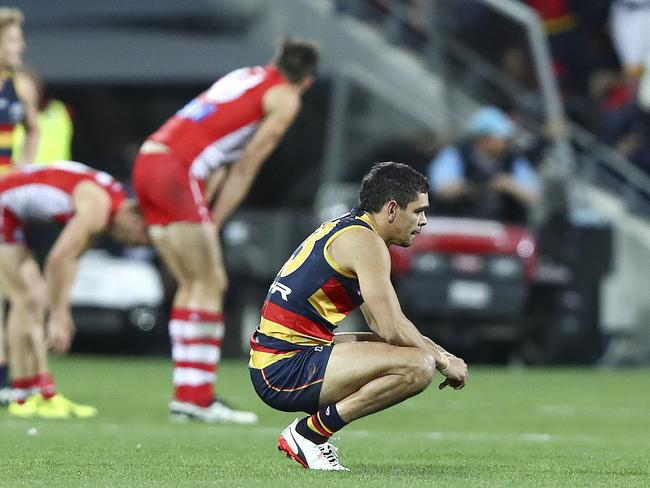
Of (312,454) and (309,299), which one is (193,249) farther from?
(312,454)

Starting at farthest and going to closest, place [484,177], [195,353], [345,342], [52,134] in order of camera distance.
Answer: [484,177] < [52,134] < [195,353] < [345,342]

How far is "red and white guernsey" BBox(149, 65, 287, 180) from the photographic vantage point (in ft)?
→ 36.1

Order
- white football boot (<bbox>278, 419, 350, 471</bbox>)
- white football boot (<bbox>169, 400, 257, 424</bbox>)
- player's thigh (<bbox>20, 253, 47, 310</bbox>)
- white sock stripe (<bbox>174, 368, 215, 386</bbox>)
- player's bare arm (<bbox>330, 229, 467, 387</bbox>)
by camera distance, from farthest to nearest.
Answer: player's thigh (<bbox>20, 253, 47, 310</bbox>) → white sock stripe (<bbox>174, 368, 215, 386</bbox>) → white football boot (<bbox>169, 400, 257, 424</bbox>) → white football boot (<bbox>278, 419, 350, 471</bbox>) → player's bare arm (<bbox>330, 229, 467, 387</bbox>)

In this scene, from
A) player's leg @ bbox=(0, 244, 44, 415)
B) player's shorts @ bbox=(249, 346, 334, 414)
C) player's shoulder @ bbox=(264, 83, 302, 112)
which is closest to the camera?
player's shorts @ bbox=(249, 346, 334, 414)

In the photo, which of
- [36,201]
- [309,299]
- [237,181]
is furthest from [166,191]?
[309,299]

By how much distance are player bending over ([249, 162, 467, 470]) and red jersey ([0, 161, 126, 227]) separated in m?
3.36

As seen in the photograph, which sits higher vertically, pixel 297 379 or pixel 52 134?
pixel 52 134

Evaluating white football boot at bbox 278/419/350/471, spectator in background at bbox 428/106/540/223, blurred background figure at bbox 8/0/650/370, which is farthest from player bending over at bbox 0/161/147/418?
spectator in background at bbox 428/106/540/223

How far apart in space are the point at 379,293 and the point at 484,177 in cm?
907

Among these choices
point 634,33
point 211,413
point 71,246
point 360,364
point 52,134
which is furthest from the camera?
point 634,33

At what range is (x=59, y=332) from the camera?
34.7ft

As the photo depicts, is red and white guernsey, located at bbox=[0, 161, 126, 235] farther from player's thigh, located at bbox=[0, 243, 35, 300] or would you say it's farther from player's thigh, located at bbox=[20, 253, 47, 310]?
player's thigh, located at bbox=[20, 253, 47, 310]

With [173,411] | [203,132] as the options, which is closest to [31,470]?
[173,411]

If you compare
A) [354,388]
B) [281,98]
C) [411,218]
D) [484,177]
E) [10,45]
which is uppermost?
[10,45]
